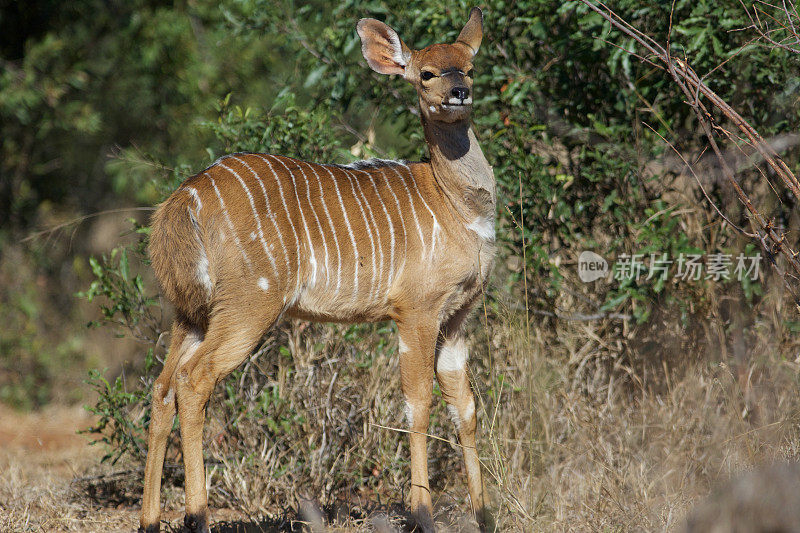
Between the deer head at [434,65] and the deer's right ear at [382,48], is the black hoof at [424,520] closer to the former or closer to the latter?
the deer head at [434,65]

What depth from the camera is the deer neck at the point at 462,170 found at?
3.78 meters

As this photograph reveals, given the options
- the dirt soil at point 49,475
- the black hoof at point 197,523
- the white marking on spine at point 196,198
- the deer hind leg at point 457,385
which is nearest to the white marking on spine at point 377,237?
the deer hind leg at point 457,385

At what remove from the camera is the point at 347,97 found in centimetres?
521

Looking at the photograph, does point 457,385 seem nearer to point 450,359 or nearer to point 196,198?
point 450,359

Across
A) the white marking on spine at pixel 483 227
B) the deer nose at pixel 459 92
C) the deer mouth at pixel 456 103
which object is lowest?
the white marking on spine at pixel 483 227

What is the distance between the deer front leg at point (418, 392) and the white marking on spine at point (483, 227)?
1.51ft

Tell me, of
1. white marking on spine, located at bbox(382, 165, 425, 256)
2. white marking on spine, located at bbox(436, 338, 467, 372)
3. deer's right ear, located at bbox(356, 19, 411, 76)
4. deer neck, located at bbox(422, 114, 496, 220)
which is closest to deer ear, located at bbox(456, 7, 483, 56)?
deer's right ear, located at bbox(356, 19, 411, 76)

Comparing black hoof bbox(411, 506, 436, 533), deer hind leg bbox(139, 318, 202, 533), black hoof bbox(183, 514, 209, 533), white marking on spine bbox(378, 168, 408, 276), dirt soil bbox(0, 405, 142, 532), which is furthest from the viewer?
dirt soil bbox(0, 405, 142, 532)

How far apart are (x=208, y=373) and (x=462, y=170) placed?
138 centimetres

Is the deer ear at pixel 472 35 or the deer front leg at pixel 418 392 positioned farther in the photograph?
the deer ear at pixel 472 35

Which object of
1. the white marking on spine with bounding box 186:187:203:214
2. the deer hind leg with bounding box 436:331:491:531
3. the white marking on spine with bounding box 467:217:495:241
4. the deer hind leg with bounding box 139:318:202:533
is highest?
the white marking on spine with bounding box 186:187:203:214

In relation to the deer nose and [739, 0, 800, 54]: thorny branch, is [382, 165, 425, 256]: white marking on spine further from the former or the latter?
[739, 0, 800, 54]: thorny branch

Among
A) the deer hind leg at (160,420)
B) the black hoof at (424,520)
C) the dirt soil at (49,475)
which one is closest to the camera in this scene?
the deer hind leg at (160,420)

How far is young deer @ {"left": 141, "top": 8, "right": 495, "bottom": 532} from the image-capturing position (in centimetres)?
333
